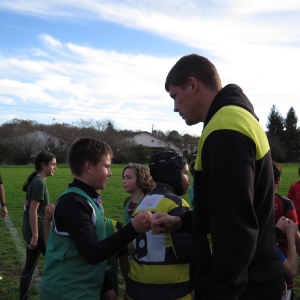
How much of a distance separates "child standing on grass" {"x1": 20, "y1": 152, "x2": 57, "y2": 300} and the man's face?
3281 mm

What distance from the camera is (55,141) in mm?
63062

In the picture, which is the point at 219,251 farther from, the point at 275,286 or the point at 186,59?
the point at 186,59

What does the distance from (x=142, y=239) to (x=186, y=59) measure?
1433 mm

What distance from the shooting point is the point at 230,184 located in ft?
4.12

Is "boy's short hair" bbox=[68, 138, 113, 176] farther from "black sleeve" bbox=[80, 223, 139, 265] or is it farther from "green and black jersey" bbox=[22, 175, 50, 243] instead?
"green and black jersey" bbox=[22, 175, 50, 243]

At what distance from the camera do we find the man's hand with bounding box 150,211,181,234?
190 cm

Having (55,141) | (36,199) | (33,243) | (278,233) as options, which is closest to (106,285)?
(278,233)

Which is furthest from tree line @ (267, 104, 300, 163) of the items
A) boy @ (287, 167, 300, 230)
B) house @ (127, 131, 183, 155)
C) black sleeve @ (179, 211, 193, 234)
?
black sleeve @ (179, 211, 193, 234)

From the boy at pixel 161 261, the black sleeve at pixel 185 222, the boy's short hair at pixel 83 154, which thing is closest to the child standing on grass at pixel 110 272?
the boy at pixel 161 261

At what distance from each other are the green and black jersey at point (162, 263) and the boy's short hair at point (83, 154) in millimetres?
555

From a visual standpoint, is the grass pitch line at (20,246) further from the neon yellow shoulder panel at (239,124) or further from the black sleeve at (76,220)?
the neon yellow shoulder panel at (239,124)

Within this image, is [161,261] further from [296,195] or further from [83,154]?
[296,195]

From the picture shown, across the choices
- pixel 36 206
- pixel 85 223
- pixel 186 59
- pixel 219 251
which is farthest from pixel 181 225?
pixel 36 206

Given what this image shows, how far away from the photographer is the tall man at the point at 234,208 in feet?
4.01
